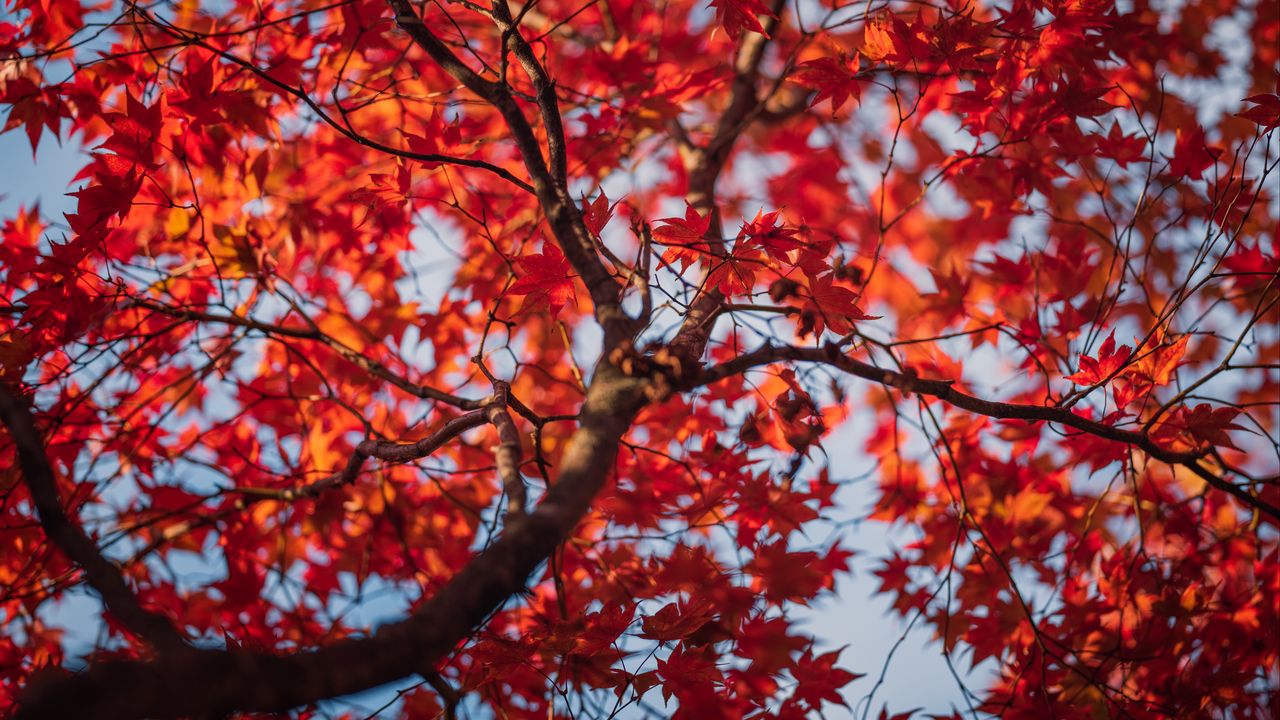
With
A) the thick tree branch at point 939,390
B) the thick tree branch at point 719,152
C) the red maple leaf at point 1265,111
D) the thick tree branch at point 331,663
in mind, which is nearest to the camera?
the thick tree branch at point 331,663

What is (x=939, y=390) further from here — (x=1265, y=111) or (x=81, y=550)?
(x=81, y=550)

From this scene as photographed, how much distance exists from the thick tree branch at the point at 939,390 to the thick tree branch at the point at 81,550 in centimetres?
88

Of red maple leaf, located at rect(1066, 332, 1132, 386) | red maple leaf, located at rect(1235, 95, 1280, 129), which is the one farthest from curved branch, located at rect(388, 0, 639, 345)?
red maple leaf, located at rect(1235, 95, 1280, 129)

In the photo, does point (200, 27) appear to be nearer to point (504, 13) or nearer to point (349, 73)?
point (349, 73)

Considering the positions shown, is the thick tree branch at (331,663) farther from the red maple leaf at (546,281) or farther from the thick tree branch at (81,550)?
the red maple leaf at (546,281)

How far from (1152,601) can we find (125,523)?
135 inches

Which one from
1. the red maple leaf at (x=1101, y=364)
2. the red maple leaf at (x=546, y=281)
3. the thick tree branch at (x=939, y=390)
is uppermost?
the red maple leaf at (x=546, y=281)

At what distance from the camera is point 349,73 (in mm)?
2934

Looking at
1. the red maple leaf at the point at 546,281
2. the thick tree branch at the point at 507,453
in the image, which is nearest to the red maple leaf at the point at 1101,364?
the red maple leaf at the point at 546,281

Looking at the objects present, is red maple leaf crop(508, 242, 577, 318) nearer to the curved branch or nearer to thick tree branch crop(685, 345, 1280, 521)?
the curved branch

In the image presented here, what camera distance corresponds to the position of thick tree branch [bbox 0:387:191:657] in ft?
3.16

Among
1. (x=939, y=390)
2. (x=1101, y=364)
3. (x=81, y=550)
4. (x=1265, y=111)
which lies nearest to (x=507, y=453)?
(x=81, y=550)

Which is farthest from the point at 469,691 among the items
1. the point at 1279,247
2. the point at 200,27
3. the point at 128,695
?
the point at 1279,247

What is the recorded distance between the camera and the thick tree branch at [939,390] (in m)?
1.52
